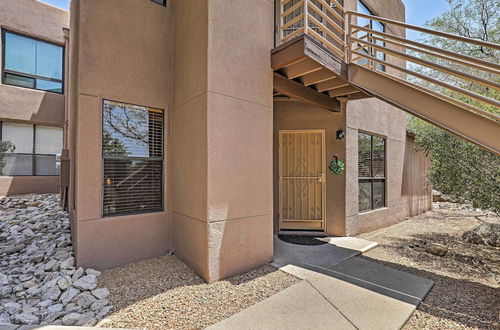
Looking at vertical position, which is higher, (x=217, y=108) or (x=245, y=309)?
(x=217, y=108)

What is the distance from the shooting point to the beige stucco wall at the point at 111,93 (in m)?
3.33

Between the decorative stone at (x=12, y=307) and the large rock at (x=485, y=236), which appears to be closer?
the decorative stone at (x=12, y=307)

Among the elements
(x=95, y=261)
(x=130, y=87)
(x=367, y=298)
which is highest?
(x=130, y=87)

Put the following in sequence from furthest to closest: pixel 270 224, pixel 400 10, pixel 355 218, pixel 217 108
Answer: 1. pixel 400 10
2. pixel 355 218
3. pixel 270 224
4. pixel 217 108

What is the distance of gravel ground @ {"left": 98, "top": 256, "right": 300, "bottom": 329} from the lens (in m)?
2.38

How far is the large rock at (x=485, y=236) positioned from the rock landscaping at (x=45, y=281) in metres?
6.88

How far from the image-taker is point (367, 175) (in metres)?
6.00

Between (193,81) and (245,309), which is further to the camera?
(193,81)

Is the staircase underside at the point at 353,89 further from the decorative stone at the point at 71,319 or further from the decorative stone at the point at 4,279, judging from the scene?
the decorative stone at the point at 4,279

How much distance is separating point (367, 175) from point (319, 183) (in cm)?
142

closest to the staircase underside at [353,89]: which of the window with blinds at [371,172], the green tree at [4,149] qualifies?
the window with blinds at [371,172]

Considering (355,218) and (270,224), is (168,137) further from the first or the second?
(355,218)

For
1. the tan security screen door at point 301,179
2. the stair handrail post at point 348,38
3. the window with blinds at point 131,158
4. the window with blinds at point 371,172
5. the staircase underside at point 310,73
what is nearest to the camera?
the staircase underside at point 310,73

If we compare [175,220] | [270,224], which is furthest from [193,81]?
[270,224]
